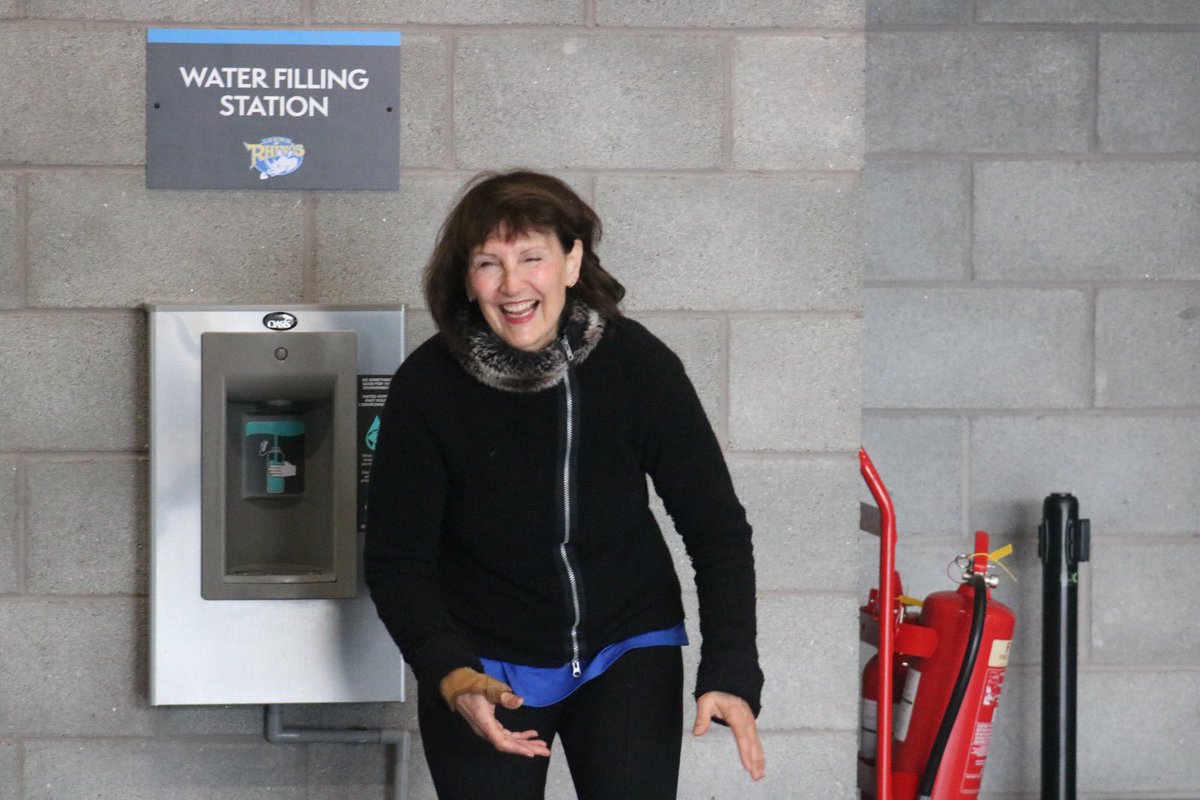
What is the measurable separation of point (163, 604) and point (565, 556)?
906mm

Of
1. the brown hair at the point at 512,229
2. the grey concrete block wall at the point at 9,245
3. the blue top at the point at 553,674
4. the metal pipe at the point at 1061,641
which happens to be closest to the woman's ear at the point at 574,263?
the brown hair at the point at 512,229

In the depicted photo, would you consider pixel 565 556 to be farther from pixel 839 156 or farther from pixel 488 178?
pixel 839 156

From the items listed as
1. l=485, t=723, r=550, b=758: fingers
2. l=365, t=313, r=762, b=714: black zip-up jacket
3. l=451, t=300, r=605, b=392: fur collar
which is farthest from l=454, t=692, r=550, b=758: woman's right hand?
l=451, t=300, r=605, b=392: fur collar

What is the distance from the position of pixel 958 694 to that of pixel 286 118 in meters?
1.57

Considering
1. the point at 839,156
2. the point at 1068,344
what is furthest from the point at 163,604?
the point at 1068,344

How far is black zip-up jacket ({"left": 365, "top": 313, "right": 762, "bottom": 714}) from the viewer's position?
61.6 inches

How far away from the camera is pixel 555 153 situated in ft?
7.34

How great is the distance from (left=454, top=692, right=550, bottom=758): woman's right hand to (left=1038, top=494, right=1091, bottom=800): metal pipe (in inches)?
58.6

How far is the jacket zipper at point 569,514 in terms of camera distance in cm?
156

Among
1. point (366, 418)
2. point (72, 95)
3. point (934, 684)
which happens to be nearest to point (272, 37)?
point (72, 95)

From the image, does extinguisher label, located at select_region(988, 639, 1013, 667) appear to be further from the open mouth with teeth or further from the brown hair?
the open mouth with teeth

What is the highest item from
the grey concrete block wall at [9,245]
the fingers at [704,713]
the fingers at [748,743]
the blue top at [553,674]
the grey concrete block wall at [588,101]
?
the grey concrete block wall at [588,101]

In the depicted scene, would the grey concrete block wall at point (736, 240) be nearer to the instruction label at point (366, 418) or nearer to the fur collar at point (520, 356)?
the instruction label at point (366, 418)

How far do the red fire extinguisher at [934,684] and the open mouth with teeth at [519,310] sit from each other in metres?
0.94
